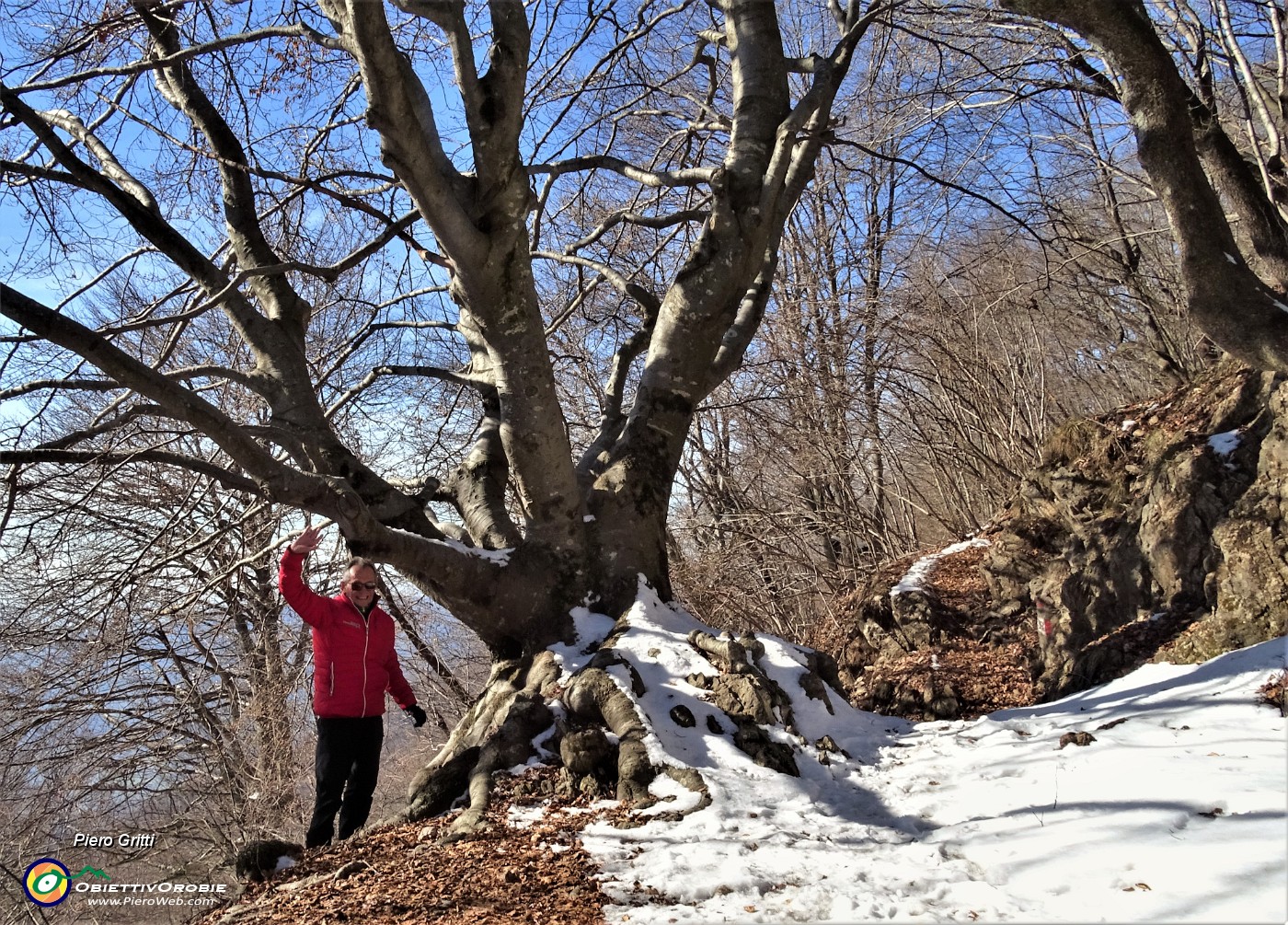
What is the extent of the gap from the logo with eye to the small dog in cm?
279

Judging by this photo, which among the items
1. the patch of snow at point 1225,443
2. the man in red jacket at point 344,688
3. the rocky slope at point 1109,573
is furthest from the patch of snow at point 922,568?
the man in red jacket at point 344,688

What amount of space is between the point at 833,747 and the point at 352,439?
855 centimetres

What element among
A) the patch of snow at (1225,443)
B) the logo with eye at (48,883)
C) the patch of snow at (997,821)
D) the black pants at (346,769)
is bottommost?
the patch of snow at (997,821)

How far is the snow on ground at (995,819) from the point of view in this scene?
2.22m

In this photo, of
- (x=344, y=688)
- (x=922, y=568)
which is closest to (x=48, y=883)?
(x=344, y=688)

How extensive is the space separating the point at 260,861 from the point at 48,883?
3.33 metres

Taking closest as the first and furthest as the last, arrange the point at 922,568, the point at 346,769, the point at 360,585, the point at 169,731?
1. the point at 346,769
2. the point at 360,585
3. the point at 922,568
4. the point at 169,731

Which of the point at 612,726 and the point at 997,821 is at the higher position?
the point at 612,726

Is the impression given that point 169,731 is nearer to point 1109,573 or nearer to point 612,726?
point 612,726

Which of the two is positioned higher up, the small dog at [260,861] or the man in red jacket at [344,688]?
the man in red jacket at [344,688]

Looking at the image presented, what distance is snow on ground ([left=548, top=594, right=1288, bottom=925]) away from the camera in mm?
2223

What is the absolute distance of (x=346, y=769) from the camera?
4.11 m

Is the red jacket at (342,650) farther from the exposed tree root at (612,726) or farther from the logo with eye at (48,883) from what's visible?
the logo with eye at (48,883)

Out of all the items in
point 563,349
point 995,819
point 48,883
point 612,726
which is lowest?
point 995,819
